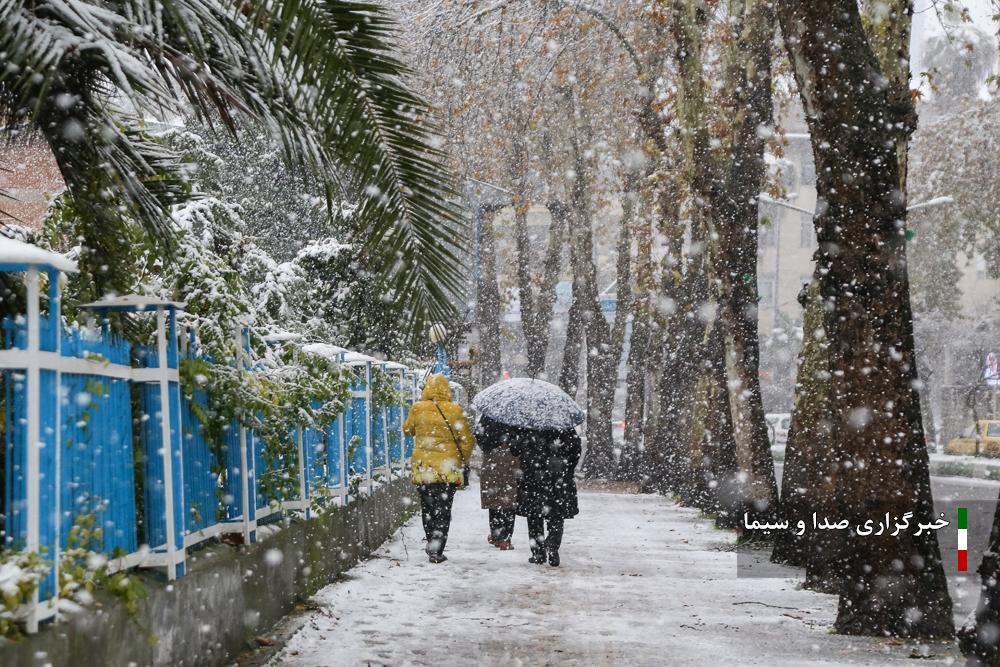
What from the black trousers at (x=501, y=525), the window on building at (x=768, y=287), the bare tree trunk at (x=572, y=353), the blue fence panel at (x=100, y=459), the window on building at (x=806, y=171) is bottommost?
the black trousers at (x=501, y=525)

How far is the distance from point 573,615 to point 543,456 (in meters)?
3.75

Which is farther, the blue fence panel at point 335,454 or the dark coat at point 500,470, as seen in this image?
the dark coat at point 500,470

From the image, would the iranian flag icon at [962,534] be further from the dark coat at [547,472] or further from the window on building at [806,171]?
the window on building at [806,171]

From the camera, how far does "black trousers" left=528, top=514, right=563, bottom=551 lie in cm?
1352

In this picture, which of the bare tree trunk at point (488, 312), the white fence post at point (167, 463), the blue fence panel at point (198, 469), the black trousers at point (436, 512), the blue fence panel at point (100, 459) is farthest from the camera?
the bare tree trunk at point (488, 312)

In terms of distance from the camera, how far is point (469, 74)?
91.8 feet

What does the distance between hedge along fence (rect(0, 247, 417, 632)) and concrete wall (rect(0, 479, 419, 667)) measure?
126mm

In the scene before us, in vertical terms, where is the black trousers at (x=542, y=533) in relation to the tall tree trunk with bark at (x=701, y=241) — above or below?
below

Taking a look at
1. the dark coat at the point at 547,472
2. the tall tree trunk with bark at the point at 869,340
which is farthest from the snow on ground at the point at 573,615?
the dark coat at the point at 547,472

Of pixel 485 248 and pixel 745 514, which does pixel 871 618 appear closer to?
pixel 745 514

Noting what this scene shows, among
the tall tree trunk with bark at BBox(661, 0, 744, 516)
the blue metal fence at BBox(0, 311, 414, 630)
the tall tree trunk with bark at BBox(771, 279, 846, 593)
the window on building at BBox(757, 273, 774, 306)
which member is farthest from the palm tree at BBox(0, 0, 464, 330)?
the window on building at BBox(757, 273, 774, 306)

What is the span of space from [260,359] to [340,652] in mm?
2463

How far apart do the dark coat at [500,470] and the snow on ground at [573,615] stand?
582 millimetres

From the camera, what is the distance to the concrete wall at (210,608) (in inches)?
214
